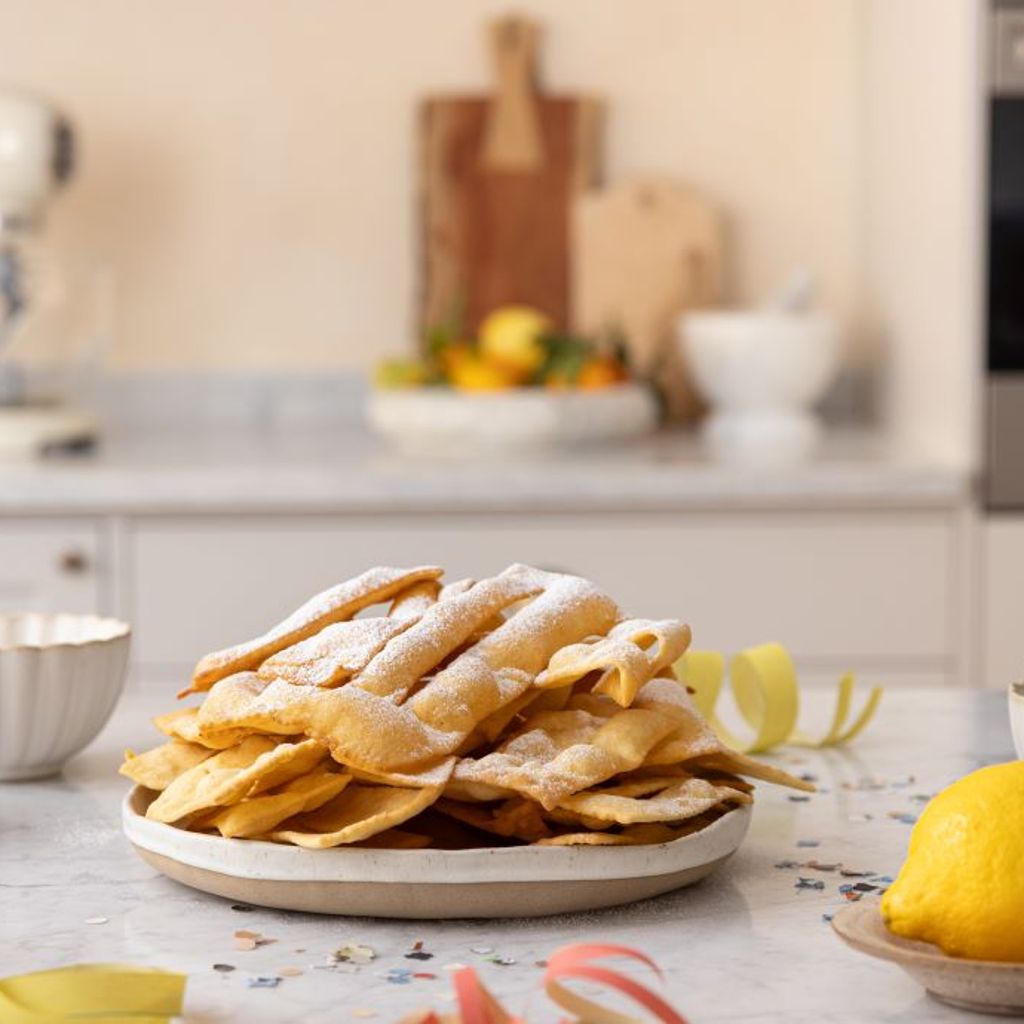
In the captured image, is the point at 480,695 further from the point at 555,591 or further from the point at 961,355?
the point at 961,355

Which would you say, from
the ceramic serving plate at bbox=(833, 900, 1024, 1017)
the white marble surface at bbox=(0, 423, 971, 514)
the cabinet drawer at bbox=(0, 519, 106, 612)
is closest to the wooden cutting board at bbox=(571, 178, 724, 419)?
the white marble surface at bbox=(0, 423, 971, 514)

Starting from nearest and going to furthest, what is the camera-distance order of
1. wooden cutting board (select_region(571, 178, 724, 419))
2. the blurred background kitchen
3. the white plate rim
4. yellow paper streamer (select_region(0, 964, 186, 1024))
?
1. yellow paper streamer (select_region(0, 964, 186, 1024))
2. the white plate rim
3. the blurred background kitchen
4. wooden cutting board (select_region(571, 178, 724, 419))

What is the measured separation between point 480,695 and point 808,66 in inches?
99.7

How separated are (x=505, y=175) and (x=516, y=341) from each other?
40 centimetres

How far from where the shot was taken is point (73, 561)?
246 centimetres

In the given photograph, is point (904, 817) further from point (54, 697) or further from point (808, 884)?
point (54, 697)

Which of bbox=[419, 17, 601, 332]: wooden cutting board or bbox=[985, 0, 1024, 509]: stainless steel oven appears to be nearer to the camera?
bbox=[985, 0, 1024, 509]: stainless steel oven

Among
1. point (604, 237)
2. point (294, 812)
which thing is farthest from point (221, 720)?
point (604, 237)

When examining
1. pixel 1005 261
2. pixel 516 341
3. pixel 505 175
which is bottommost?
pixel 516 341

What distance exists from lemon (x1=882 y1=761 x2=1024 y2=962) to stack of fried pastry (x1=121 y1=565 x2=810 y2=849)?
14 centimetres

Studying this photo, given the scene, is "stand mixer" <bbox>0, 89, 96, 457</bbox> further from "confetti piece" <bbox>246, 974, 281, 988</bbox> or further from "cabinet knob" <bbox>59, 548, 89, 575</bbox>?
"confetti piece" <bbox>246, 974, 281, 988</bbox>

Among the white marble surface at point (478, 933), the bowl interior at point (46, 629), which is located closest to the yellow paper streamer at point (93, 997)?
the white marble surface at point (478, 933)

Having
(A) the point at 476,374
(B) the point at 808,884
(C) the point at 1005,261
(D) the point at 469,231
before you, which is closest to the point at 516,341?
(A) the point at 476,374

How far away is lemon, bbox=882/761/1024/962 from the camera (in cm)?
70
